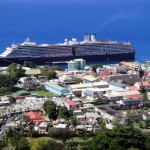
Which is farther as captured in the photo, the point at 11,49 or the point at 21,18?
the point at 21,18

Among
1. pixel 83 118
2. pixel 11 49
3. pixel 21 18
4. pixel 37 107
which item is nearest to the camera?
pixel 83 118

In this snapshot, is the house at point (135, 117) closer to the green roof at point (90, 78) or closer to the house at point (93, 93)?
the house at point (93, 93)

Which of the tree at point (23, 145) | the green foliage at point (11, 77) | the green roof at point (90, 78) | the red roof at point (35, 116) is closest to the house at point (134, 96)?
the green roof at point (90, 78)

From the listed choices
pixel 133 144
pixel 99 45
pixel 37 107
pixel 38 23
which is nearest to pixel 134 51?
pixel 99 45

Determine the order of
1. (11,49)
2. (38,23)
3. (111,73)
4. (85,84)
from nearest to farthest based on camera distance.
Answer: (85,84) < (111,73) < (11,49) < (38,23)

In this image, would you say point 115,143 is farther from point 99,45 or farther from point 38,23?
point 38,23

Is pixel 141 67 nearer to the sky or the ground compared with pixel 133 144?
nearer to the sky

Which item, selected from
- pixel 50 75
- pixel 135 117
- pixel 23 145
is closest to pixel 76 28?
pixel 50 75

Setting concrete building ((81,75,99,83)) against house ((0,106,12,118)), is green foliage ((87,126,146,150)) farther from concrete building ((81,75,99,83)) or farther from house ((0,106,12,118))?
concrete building ((81,75,99,83))
